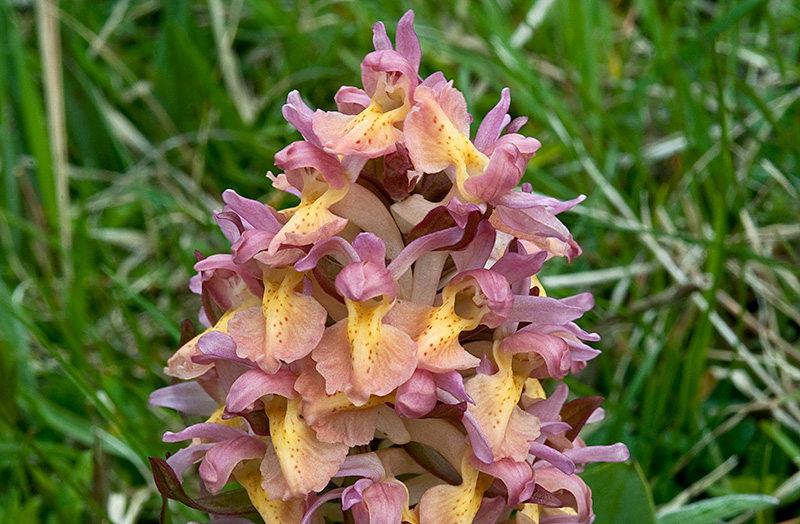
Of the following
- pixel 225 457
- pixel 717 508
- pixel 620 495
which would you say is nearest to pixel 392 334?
pixel 225 457

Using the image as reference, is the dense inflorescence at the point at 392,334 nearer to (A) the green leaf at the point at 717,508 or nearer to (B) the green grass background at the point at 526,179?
(A) the green leaf at the point at 717,508

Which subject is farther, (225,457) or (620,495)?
(620,495)

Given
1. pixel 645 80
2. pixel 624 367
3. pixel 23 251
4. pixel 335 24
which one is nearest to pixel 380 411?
pixel 624 367

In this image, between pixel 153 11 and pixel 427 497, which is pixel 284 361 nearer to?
pixel 427 497

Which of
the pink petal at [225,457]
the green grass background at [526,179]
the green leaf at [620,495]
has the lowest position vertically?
the green grass background at [526,179]

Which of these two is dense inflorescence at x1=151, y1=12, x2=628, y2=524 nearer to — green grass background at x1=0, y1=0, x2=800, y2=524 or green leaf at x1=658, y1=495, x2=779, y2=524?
green leaf at x1=658, y1=495, x2=779, y2=524

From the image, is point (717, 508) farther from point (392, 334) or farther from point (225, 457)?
point (225, 457)

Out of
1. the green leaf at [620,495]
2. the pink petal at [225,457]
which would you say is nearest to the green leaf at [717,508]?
the green leaf at [620,495]
